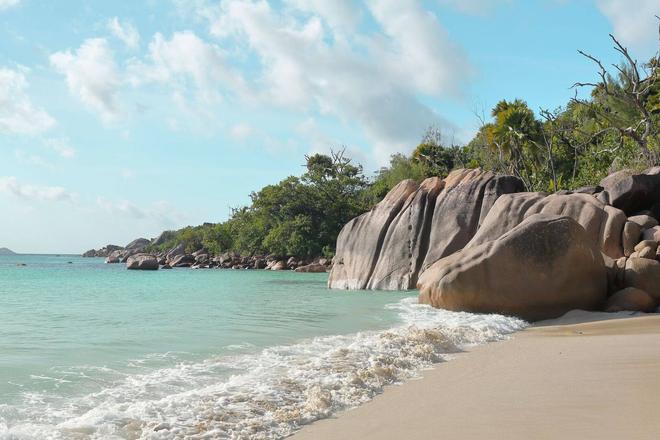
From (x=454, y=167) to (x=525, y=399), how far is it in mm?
44035

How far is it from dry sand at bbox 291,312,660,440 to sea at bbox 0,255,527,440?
0.40 m

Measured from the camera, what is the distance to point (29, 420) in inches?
201

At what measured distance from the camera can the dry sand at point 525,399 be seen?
14.7 feet

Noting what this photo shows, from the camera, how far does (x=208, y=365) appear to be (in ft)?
24.7

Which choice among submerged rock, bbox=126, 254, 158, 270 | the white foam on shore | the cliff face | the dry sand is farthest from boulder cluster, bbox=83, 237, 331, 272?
the dry sand

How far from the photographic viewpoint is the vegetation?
28797 millimetres

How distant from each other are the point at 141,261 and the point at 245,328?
150 feet

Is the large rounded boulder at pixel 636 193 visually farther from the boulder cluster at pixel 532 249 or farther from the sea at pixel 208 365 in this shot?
the sea at pixel 208 365

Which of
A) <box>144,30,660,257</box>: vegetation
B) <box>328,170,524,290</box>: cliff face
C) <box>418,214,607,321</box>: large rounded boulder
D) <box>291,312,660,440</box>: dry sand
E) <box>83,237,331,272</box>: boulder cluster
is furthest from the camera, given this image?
<box>83,237,331,272</box>: boulder cluster

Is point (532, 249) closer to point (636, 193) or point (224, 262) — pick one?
point (636, 193)

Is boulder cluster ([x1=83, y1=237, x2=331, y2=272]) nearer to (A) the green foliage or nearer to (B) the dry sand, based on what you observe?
(A) the green foliage

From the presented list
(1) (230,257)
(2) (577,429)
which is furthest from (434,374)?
(1) (230,257)

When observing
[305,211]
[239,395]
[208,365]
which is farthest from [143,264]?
[239,395]

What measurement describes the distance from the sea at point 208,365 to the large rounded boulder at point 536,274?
666 mm
